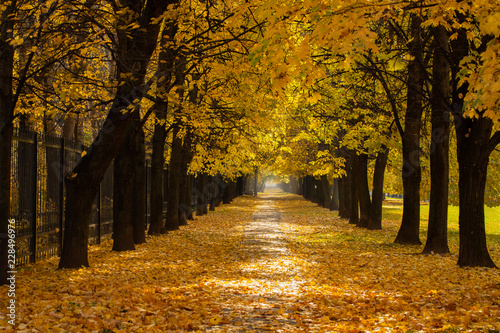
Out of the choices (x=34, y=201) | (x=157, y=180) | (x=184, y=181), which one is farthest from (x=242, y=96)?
(x=184, y=181)

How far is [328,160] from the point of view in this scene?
89.4ft

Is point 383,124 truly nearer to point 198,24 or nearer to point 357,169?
point 357,169

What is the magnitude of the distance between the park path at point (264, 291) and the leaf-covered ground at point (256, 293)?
2cm

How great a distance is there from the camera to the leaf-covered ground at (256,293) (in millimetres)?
5555

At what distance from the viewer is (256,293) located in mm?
7801

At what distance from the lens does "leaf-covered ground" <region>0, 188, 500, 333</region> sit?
5555 millimetres

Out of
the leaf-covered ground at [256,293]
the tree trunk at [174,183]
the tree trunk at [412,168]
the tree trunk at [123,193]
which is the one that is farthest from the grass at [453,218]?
the tree trunk at [123,193]

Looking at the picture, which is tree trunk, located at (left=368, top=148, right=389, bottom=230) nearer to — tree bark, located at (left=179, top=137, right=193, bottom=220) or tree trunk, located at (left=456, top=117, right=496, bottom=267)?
tree bark, located at (left=179, top=137, right=193, bottom=220)

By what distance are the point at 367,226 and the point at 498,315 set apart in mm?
15501

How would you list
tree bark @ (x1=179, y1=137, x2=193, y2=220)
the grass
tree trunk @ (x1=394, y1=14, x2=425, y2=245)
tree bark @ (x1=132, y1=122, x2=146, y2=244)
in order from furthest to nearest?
1. the grass
2. tree bark @ (x1=179, y1=137, x2=193, y2=220)
3. tree trunk @ (x1=394, y1=14, x2=425, y2=245)
4. tree bark @ (x1=132, y1=122, x2=146, y2=244)

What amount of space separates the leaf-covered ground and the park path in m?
0.02

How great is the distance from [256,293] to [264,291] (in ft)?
0.73

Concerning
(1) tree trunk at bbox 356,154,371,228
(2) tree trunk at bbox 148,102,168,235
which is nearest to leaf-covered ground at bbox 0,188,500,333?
(2) tree trunk at bbox 148,102,168,235

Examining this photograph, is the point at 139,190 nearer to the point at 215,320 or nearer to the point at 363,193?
the point at 215,320
